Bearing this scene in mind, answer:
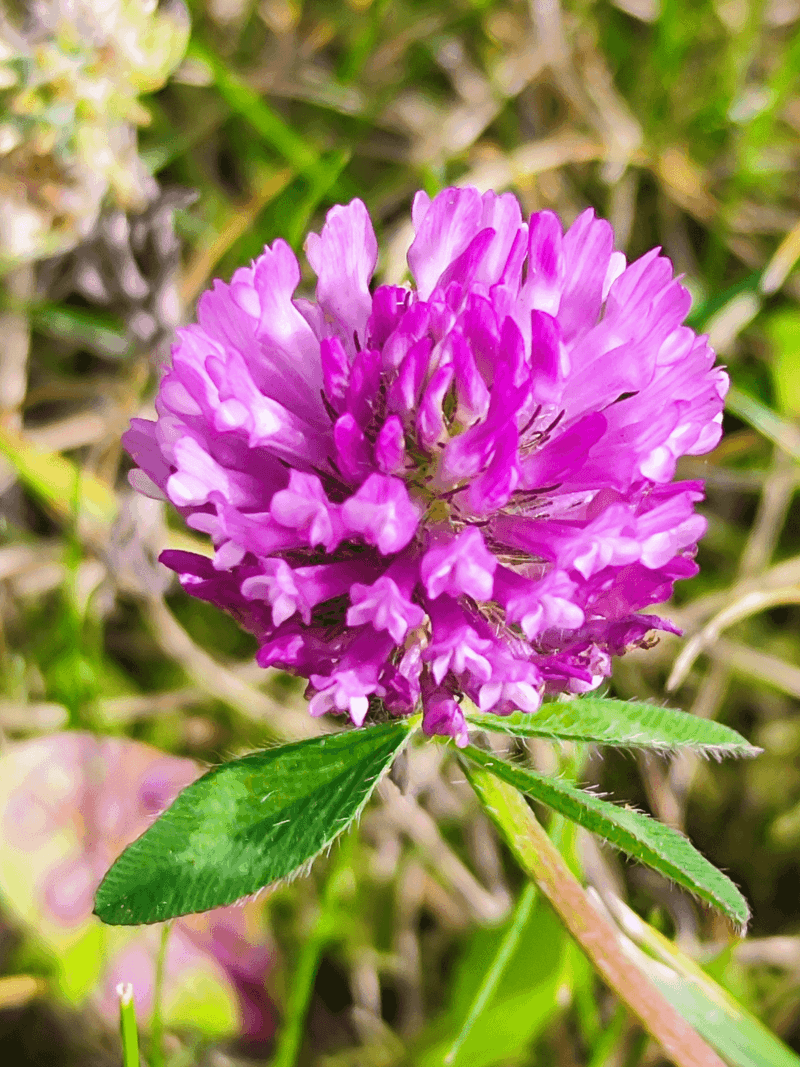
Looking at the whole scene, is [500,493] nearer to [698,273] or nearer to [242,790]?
[242,790]

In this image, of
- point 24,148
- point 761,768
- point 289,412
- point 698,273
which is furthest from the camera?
point 698,273

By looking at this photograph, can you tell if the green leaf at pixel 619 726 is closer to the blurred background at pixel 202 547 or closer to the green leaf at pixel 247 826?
the green leaf at pixel 247 826

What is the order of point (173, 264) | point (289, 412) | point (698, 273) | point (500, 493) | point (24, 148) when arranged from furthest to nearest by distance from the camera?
point (698, 273), point (173, 264), point (24, 148), point (289, 412), point (500, 493)

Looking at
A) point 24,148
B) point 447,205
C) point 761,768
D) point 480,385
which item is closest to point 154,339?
point 24,148

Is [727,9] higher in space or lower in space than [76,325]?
higher

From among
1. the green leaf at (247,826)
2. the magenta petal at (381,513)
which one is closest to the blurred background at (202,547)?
the green leaf at (247,826)

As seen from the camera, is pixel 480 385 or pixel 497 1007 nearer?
pixel 480 385

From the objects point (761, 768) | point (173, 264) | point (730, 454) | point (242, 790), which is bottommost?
point (761, 768)
